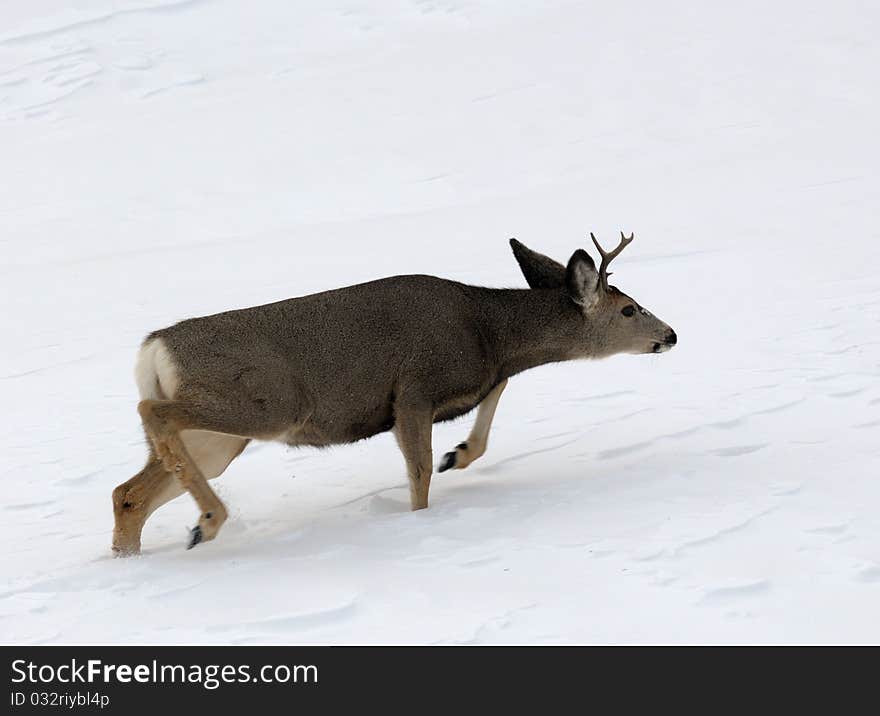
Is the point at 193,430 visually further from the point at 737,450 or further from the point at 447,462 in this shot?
the point at 737,450

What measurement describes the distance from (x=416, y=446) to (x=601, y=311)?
1.73 metres

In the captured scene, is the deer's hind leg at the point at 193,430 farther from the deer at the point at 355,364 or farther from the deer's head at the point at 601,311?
the deer's head at the point at 601,311

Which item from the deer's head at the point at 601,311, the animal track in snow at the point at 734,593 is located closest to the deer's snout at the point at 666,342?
the deer's head at the point at 601,311

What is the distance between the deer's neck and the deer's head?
0.08m

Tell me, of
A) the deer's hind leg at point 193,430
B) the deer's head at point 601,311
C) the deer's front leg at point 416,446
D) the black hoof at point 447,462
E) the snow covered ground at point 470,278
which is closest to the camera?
the snow covered ground at point 470,278

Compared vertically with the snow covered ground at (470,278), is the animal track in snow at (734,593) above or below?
above

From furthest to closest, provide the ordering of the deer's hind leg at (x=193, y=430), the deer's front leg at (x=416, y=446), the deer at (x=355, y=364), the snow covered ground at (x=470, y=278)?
1. the deer's front leg at (x=416, y=446)
2. the deer at (x=355, y=364)
3. the deer's hind leg at (x=193, y=430)
4. the snow covered ground at (x=470, y=278)

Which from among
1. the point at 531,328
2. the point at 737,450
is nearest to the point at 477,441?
the point at 531,328

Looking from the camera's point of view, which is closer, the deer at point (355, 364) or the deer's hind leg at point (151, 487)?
the deer at point (355, 364)

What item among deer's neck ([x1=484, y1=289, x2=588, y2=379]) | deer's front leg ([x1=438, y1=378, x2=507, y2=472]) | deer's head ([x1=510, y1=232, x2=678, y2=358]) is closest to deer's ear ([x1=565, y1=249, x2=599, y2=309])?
deer's head ([x1=510, y1=232, x2=678, y2=358])

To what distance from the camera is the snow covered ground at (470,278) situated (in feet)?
23.8

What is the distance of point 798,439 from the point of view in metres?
9.61

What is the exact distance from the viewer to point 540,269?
991 centimetres

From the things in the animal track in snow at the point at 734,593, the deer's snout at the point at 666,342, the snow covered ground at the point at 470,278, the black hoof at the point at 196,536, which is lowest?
the snow covered ground at the point at 470,278
